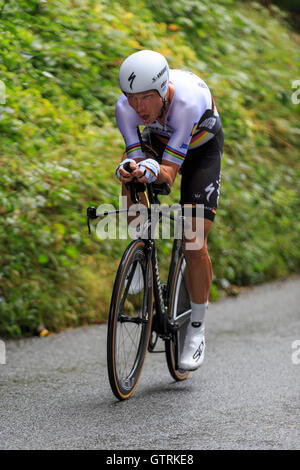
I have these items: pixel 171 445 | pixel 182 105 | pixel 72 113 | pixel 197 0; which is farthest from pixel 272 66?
pixel 171 445

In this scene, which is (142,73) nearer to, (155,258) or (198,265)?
(155,258)

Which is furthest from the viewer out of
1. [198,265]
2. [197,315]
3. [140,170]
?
[197,315]

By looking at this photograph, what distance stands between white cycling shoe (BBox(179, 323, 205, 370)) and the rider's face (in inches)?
61.3

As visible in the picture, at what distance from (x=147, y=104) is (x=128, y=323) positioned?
1294 millimetres

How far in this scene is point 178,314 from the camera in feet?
16.9

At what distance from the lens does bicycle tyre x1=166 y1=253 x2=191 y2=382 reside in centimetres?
504

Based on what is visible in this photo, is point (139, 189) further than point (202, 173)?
No

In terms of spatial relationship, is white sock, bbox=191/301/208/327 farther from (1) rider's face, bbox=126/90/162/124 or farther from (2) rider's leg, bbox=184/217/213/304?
(1) rider's face, bbox=126/90/162/124

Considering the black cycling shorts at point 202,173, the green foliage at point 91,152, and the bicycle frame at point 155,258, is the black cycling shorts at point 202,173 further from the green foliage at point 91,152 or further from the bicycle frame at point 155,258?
the green foliage at point 91,152

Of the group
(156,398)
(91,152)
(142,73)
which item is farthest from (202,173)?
(91,152)

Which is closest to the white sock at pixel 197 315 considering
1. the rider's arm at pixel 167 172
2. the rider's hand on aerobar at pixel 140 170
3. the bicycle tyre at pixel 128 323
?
the bicycle tyre at pixel 128 323

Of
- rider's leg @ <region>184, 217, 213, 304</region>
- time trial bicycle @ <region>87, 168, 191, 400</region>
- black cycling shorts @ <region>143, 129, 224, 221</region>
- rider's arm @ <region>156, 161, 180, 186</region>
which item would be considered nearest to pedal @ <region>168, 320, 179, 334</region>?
time trial bicycle @ <region>87, 168, 191, 400</region>

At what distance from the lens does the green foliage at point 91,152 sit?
21.7 feet

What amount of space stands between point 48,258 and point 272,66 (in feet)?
23.6
